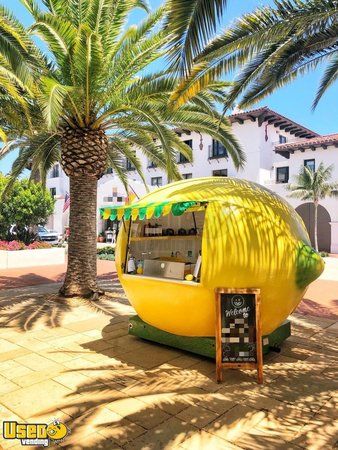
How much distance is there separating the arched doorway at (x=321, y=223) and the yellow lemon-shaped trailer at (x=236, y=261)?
2420 centimetres

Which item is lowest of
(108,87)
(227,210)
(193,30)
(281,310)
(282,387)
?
(282,387)

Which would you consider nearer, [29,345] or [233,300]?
[233,300]

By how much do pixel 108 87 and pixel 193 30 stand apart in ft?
15.1

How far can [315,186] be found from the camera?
85.5 feet

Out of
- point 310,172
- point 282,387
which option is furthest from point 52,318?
point 310,172

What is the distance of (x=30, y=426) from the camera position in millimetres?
3674

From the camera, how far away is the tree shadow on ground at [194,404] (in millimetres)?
3490

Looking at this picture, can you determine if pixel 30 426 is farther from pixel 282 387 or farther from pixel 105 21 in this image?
pixel 105 21

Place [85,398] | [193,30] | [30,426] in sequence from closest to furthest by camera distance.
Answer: [30,426] < [85,398] < [193,30]

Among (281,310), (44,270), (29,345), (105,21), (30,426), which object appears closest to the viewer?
(30,426)

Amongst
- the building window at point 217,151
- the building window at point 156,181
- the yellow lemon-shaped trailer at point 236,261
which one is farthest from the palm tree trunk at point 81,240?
the building window at point 156,181

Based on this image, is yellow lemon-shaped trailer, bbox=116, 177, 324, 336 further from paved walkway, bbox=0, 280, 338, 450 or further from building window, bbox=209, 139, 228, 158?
building window, bbox=209, 139, 228, 158

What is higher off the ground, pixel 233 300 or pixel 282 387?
pixel 233 300

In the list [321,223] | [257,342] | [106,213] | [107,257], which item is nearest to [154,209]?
[106,213]
